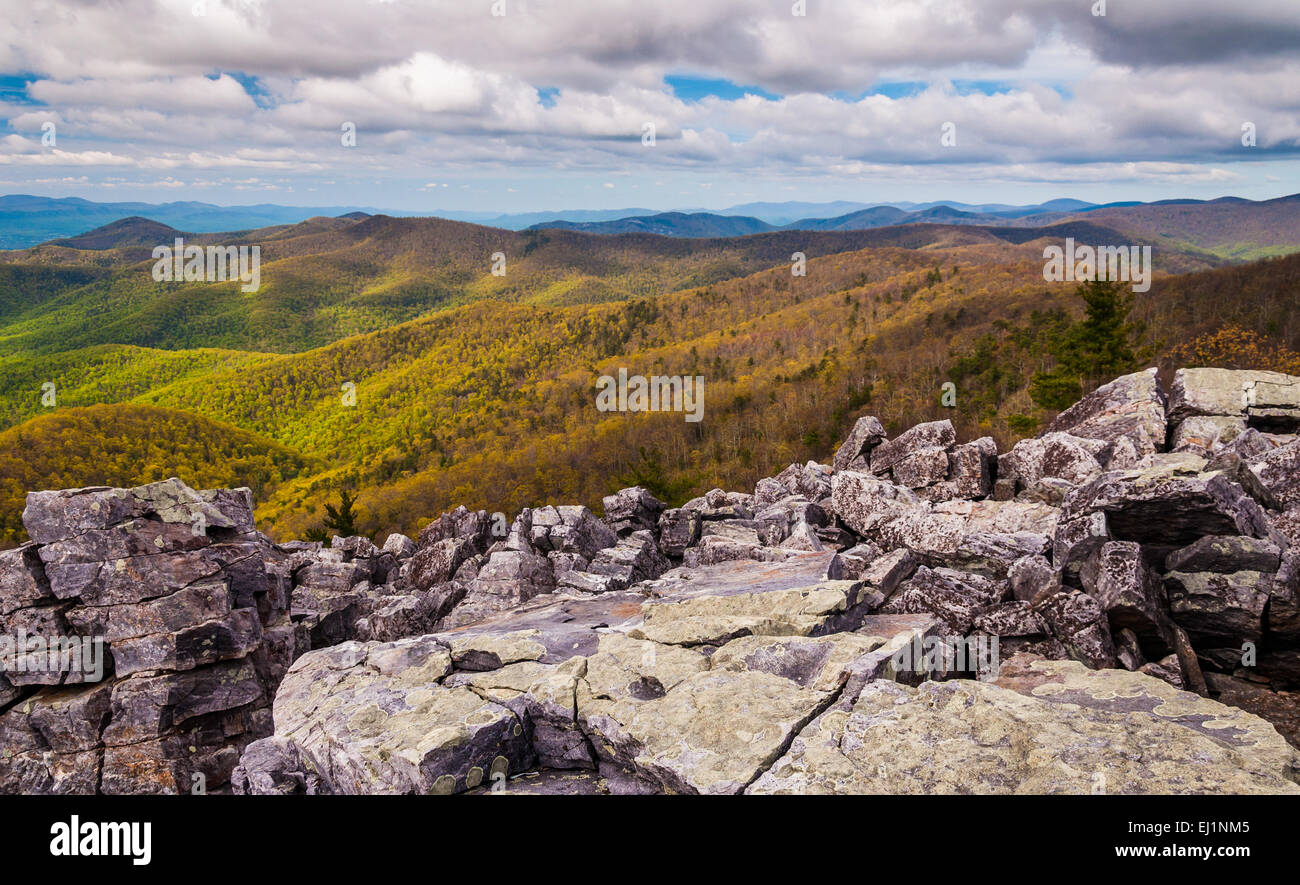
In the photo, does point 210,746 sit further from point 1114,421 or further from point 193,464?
point 193,464

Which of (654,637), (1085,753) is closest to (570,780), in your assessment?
(654,637)

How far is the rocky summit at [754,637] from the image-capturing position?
27.2ft

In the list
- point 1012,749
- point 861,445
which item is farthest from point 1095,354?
point 1012,749

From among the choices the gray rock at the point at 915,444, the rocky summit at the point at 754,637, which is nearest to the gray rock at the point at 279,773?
the rocky summit at the point at 754,637

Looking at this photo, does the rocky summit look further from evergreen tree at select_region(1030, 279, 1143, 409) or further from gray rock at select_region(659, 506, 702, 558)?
evergreen tree at select_region(1030, 279, 1143, 409)

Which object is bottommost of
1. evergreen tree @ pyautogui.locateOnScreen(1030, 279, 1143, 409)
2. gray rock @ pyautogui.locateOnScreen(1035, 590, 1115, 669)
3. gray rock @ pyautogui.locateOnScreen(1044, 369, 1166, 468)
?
gray rock @ pyautogui.locateOnScreen(1035, 590, 1115, 669)

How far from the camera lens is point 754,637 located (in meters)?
12.1

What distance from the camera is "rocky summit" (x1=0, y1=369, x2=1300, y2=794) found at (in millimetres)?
8297

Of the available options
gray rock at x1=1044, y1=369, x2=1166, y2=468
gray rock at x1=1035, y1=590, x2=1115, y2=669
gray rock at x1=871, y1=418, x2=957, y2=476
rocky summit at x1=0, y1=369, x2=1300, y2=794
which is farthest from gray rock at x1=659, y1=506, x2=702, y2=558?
gray rock at x1=1035, y1=590, x2=1115, y2=669

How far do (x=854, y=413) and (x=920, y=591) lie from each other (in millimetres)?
93993

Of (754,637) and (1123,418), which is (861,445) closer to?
(1123,418)

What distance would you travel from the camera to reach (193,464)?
545 feet

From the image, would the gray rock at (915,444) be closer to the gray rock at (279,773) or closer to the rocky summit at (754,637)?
the rocky summit at (754,637)

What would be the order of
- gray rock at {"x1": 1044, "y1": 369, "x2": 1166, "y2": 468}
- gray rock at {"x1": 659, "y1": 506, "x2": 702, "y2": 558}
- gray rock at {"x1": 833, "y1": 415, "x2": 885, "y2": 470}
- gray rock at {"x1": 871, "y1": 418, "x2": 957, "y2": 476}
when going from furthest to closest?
gray rock at {"x1": 833, "y1": 415, "x2": 885, "y2": 470}
gray rock at {"x1": 871, "y1": 418, "x2": 957, "y2": 476}
gray rock at {"x1": 659, "y1": 506, "x2": 702, "y2": 558}
gray rock at {"x1": 1044, "y1": 369, "x2": 1166, "y2": 468}
